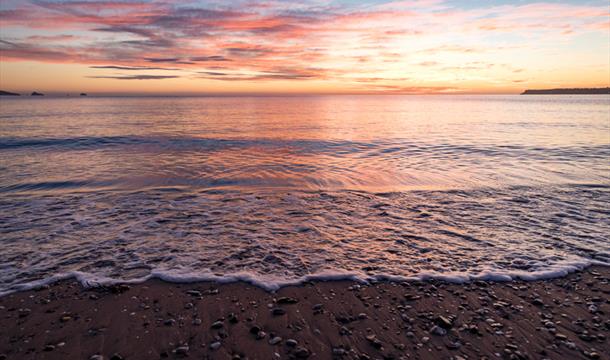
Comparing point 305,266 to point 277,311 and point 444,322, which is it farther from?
point 444,322

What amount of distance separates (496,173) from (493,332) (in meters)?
13.5

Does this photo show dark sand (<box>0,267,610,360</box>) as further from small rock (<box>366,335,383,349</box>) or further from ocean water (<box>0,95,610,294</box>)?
ocean water (<box>0,95,610,294</box>)

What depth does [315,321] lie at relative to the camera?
5207 millimetres

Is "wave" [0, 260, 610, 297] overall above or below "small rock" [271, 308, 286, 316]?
above

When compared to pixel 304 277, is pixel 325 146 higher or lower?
higher

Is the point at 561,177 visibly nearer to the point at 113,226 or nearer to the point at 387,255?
the point at 387,255

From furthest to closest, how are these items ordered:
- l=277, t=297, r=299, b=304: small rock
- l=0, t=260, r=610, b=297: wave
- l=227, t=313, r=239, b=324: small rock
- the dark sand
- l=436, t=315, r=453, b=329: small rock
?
1. l=0, t=260, r=610, b=297: wave
2. l=277, t=297, r=299, b=304: small rock
3. l=227, t=313, r=239, b=324: small rock
4. l=436, t=315, r=453, b=329: small rock
5. the dark sand

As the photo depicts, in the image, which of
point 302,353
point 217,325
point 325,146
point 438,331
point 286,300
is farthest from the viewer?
point 325,146

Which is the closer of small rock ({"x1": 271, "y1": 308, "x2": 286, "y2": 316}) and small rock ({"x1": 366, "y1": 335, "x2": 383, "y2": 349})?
small rock ({"x1": 366, "y1": 335, "x2": 383, "y2": 349})

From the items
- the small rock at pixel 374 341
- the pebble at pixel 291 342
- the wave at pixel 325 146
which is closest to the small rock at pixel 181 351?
the pebble at pixel 291 342

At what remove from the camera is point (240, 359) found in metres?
4.37

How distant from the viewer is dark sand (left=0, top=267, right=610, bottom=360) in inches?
178

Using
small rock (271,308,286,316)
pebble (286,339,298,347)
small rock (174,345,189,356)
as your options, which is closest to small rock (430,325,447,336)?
pebble (286,339,298,347)

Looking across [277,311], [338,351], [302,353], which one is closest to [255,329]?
[277,311]
